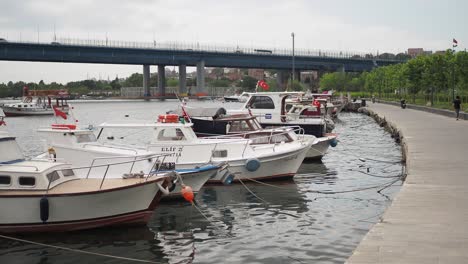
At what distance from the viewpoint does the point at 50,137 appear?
2123cm

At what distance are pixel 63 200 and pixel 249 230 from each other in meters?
5.35

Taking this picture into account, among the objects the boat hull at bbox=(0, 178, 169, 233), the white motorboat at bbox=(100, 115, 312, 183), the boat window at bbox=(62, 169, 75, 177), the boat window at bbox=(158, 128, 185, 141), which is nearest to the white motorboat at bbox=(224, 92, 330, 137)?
the white motorboat at bbox=(100, 115, 312, 183)

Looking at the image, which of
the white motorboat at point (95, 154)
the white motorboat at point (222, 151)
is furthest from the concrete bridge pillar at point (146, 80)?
the white motorboat at point (95, 154)

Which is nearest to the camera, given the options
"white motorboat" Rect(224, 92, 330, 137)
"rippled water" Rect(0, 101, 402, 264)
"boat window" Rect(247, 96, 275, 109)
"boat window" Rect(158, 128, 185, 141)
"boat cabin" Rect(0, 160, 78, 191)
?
"rippled water" Rect(0, 101, 402, 264)

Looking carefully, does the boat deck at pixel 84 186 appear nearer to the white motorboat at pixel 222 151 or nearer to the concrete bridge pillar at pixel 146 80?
the white motorboat at pixel 222 151

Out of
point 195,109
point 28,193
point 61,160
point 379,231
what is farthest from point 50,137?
point 379,231

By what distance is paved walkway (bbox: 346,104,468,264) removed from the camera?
36.7 feet

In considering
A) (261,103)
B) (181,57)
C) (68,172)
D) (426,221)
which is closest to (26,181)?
(68,172)

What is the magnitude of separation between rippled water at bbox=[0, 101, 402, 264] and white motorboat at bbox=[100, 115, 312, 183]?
2.26ft

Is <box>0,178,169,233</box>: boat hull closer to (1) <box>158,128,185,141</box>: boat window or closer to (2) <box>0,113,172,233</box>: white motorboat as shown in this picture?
(2) <box>0,113,172,233</box>: white motorboat

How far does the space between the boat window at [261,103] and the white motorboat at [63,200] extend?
734 inches

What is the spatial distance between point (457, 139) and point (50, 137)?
849 inches

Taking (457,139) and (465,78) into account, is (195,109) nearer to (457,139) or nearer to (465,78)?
(457,139)

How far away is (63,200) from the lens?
16.7 m
